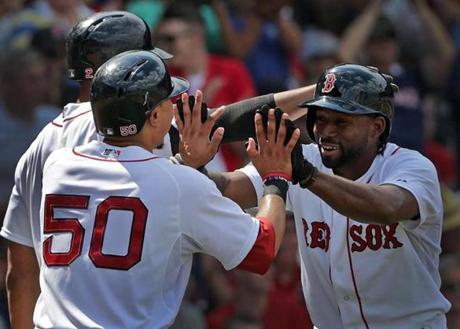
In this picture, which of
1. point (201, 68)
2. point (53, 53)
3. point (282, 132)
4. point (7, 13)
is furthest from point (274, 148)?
point (7, 13)

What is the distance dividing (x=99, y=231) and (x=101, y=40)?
120cm

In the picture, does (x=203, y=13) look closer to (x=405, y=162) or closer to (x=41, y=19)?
(x=41, y=19)

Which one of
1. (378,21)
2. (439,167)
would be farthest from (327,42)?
(439,167)

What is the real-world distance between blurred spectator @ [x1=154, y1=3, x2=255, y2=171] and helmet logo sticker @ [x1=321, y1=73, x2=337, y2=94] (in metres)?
3.93

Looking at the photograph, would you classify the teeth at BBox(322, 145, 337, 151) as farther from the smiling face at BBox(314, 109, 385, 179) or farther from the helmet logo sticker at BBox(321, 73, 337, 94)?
the helmet logo sticker at BBox(321, 73, 337, 94)

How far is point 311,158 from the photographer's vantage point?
5730 millimetres

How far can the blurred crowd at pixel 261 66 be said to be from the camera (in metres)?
9.12

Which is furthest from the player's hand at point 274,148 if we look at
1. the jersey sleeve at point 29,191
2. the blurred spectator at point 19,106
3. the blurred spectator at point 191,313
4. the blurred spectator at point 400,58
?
the blurred spectator at point 400,58

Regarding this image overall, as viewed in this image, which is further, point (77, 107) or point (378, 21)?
point (378, 21)

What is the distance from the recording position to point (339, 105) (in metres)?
5.39

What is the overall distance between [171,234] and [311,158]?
119 cm

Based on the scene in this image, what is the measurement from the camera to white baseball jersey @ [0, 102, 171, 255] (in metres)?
5.52

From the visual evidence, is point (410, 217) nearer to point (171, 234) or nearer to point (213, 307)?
point (171, 234)

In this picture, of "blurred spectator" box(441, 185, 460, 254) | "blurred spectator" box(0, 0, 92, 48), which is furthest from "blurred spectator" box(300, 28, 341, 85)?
"blurred spectator" box(0, 0, 92, 48)
